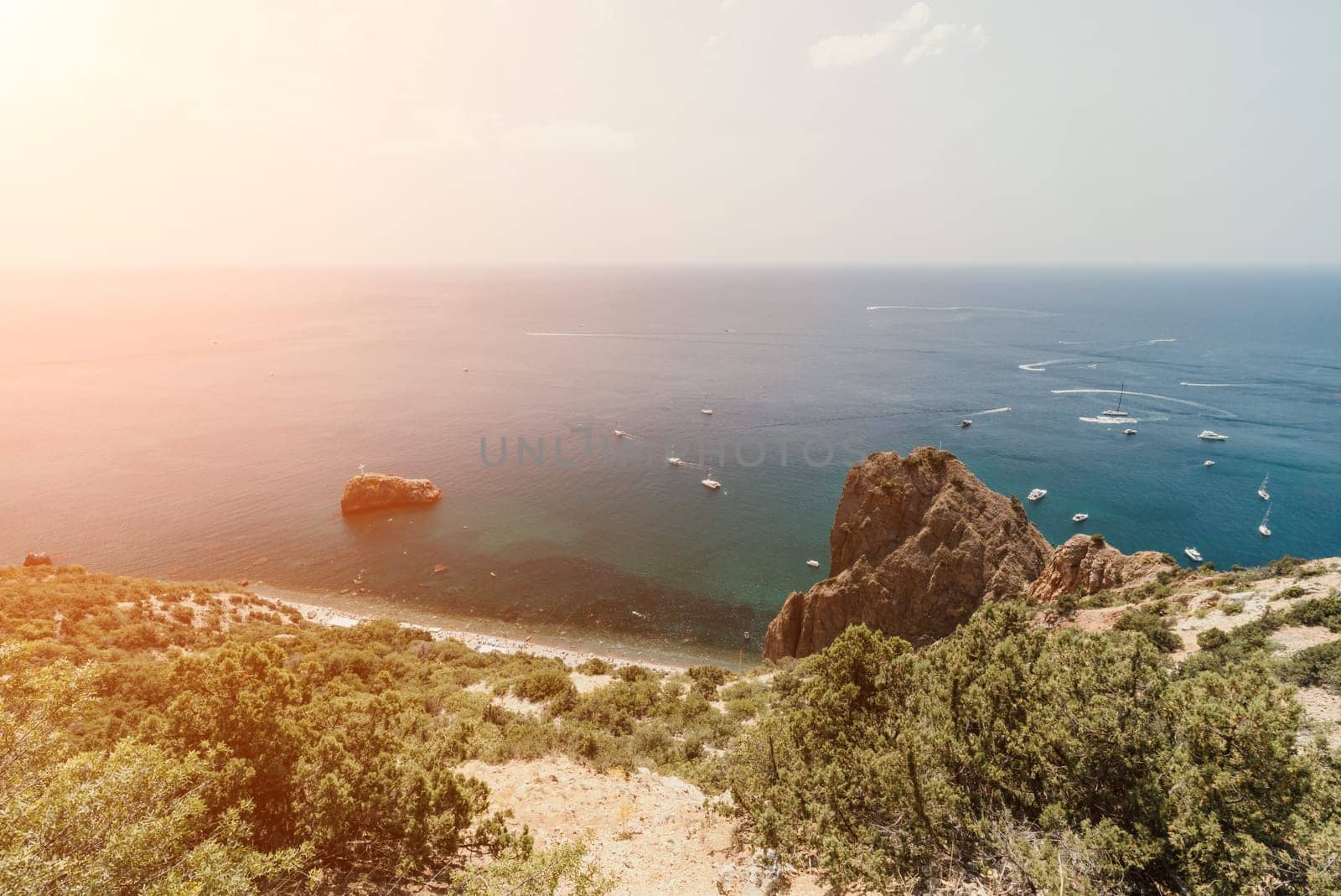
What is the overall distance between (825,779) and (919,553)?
28.5 metres

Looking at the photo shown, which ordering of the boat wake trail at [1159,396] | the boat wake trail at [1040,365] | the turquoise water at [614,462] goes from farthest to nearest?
the boat wake trail at [1040,365] → the boat wake trail at [1159,396] → the turquoise water at [614,462]

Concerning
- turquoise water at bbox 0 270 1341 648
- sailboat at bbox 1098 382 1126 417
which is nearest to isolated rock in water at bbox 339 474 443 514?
turquoise water at bbox 0 270 1341 648

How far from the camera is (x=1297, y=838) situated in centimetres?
1110

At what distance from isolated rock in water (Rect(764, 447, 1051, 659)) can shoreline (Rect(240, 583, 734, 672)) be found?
35.9 feet

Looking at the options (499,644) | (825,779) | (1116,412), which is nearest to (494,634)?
(499,644)

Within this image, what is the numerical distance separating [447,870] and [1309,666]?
30197 millimetres

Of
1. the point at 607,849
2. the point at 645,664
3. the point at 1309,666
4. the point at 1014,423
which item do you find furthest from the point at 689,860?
the point at 1014,423

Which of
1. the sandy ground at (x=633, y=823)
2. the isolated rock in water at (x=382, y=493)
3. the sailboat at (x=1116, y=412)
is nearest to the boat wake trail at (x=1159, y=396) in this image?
the sailboat at (x=1116, y=412)

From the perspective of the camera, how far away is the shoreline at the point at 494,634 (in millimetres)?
50500

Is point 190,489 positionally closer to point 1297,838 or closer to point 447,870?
point 447,870

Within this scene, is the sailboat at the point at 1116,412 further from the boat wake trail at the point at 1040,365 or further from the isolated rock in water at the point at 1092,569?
the isolated rock in water at the point at 1092,569

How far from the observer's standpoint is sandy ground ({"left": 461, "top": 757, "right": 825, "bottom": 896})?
16.2 m

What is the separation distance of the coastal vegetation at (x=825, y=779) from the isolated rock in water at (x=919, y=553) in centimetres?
1665

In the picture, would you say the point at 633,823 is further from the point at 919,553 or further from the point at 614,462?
the point at 614,462
